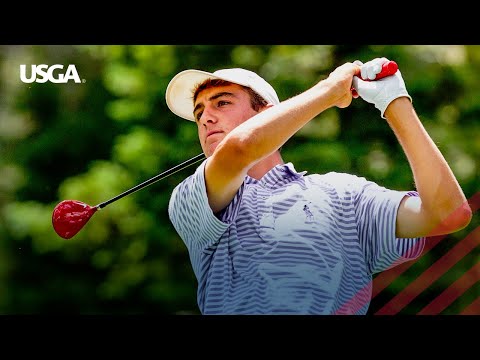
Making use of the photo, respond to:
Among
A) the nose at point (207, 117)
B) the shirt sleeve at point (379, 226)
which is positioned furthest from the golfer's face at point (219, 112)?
→ the shirt sleeve at point (379, 226)

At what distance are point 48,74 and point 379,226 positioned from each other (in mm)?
1125

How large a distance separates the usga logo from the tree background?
5 cm

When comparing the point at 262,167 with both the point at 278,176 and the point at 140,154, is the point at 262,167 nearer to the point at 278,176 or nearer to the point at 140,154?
the point at 278,176

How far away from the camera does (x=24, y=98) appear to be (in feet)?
10.3

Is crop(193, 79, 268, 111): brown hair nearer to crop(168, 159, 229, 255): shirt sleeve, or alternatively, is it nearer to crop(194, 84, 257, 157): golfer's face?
crop(194, 84, 257, 157): golfer's face

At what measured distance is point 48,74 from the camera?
2934mm

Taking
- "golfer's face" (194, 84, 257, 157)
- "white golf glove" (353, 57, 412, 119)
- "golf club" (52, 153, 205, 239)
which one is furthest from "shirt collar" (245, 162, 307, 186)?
"golf club" (52, 153, 205, 239)

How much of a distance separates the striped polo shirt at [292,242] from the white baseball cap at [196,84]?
0.28 metres

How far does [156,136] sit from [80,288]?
59 cm

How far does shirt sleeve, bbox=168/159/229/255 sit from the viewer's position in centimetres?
228

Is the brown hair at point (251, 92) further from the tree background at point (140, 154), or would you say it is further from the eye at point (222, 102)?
the tree background at point (140, 154)

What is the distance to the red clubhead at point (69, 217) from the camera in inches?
111

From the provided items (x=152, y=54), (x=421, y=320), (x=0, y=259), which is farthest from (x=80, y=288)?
(x=421, y=320)

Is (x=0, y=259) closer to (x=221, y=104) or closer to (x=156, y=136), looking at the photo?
(x=156, y=136)
